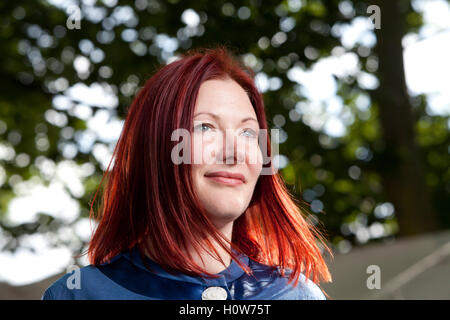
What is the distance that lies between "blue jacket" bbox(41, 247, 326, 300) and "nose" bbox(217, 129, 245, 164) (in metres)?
0.29

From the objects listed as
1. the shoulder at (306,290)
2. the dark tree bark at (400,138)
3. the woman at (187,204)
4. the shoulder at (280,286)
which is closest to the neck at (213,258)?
the woman at (187,204)

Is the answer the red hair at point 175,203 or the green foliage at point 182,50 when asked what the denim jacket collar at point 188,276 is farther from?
the green foliage at point 182,50

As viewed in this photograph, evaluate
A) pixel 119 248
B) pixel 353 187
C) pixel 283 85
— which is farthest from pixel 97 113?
pixel 119 248

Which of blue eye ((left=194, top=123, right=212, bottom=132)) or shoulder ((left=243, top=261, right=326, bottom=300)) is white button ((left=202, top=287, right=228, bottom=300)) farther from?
blue eye ((left=194, top=123, right=212, bottom=132))

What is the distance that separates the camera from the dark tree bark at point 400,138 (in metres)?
4.82

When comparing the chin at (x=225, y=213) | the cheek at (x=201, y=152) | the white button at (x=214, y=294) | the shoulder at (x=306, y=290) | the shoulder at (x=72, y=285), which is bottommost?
the shoulder at (x=306, y=290)

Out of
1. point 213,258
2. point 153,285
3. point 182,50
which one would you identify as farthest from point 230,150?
point 182,50

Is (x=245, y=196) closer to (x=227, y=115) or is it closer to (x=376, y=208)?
(x=227, y=115)

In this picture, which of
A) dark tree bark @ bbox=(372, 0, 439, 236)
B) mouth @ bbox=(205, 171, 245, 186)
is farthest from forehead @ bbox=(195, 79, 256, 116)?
dark tree bark @ bbox=(372, 0, 439, 236)

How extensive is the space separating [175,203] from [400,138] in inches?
155

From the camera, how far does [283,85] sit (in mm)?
3625

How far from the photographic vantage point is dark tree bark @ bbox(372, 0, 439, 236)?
15.8ft

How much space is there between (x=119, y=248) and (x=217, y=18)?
6.59 ft

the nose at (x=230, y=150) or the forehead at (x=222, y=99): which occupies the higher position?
the forehead at (x=222, y=99)
